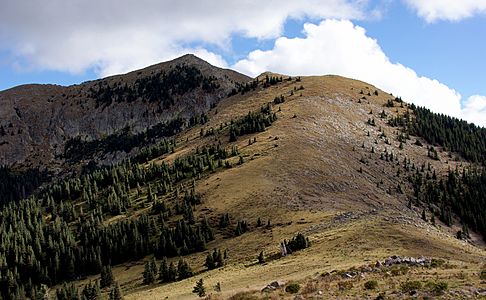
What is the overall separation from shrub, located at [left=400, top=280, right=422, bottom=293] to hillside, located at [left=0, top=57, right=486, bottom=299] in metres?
0.21

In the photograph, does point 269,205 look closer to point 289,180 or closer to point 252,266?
point 289,180

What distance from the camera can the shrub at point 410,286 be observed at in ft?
99.6

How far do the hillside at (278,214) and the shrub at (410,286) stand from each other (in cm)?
21

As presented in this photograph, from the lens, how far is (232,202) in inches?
4097

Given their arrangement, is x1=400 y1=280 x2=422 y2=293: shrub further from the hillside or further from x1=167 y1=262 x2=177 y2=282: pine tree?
x1=167 y1=262 x2=177 y2=282: pine tree

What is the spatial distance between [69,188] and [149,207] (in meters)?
55.2

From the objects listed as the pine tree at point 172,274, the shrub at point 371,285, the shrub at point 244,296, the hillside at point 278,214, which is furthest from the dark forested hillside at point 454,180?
the shrub at point 244,296

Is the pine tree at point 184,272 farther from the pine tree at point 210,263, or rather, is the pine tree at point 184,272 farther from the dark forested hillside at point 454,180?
the dark forested hillside at point 454,180

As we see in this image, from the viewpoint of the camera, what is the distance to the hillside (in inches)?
2031

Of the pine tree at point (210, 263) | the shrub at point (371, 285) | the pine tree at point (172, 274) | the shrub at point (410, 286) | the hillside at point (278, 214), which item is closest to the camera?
the shrub at point (410, 286)

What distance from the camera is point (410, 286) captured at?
101ft

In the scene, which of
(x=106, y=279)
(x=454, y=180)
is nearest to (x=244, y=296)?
(x=106, y=279)

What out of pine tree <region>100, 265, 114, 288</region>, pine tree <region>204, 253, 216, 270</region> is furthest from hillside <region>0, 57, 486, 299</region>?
pine tree <region>100, 265, 114, 288</region>

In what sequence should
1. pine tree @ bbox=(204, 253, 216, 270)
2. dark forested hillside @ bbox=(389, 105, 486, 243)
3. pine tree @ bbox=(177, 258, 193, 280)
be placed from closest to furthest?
1. pine tree @ bbox=(177, 258, 193, 280)
2. pine tree @ bbox=(204, 253, 216, 270)
3. dark forested hillside @ bbox=(389, 105, 486, 243)
